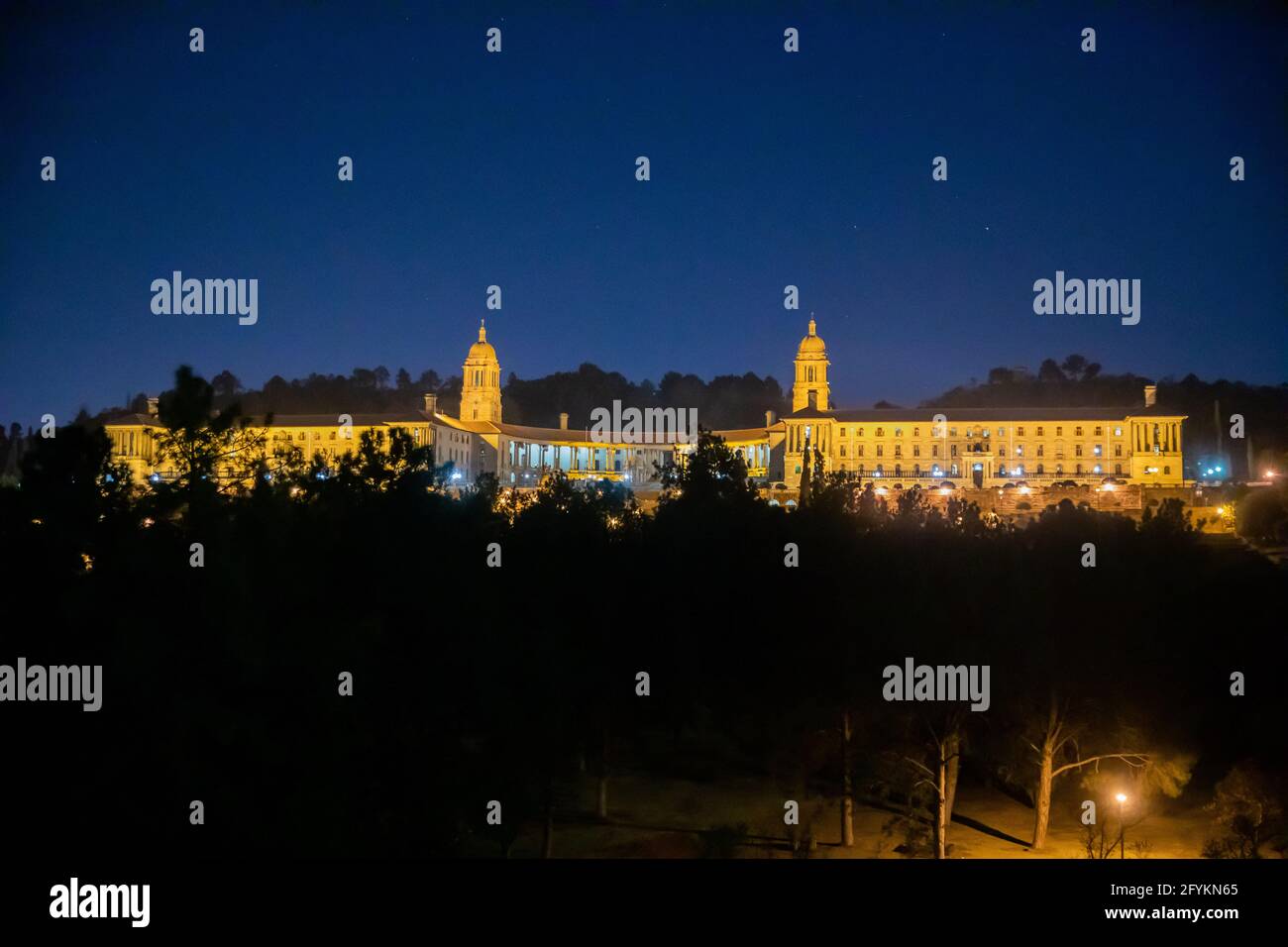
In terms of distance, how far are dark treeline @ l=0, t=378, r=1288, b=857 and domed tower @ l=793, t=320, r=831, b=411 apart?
59443 mm

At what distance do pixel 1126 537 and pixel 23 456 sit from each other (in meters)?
17.1

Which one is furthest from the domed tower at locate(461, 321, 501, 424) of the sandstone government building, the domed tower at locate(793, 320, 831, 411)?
the domed tower at locate(793, 320, 831, 411)

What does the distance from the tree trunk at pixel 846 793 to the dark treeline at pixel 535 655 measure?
0.09m

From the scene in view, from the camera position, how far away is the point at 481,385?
297ft

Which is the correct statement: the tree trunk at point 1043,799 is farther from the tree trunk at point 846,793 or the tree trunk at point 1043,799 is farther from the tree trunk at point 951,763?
the tree trunk at point 846,793

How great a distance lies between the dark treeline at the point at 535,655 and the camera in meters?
10.9

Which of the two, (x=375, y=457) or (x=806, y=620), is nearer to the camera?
(x=375, y=457)

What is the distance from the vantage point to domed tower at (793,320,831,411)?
8406 centimetres

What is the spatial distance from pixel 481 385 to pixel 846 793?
2991 inches
